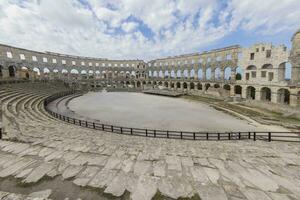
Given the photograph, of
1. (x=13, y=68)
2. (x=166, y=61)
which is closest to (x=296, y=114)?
(x=166, y=61)

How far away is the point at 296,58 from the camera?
25312 mm

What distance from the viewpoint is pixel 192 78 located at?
169 ft

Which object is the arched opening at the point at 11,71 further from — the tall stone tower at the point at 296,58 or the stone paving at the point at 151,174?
the tall stone tower at the point at 296,58

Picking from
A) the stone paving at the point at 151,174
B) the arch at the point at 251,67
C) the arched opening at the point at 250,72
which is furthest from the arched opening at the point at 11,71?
the arch at the point at 251,67

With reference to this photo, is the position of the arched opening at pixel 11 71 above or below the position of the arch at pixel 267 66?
above

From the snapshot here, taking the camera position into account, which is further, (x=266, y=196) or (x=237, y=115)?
(x=237, y=115)

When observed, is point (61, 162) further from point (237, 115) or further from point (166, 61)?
point (166, 61)

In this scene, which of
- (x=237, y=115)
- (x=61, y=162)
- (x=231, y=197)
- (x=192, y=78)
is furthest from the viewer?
(x=192, y=78)

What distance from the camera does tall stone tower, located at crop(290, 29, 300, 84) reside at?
989 inches

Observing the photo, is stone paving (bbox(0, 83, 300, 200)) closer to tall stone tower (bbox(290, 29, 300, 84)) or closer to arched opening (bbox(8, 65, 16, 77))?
tall stone tower (bbox(290, 29, 300, 84))

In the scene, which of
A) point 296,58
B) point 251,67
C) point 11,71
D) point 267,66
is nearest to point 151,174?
point 296,58

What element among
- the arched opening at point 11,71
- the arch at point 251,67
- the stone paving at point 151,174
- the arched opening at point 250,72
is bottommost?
the stone paving at point 151,174

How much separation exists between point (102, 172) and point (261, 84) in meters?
38.1

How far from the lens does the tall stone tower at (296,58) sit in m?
25.1
